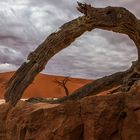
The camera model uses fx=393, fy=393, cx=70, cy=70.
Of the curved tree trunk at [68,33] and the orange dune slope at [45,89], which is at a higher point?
the orange dune slope at [45,89]

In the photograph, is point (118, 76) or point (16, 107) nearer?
point (16, 107)

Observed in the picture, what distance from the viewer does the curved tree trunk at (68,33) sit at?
21.5ft

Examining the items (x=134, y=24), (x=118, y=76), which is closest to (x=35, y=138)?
(x=134, y=24)

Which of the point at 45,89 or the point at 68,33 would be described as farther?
the point at 45,89

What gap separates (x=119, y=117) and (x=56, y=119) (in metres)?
0.89

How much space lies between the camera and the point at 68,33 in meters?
6.75

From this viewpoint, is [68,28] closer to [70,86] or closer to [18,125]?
[18,125]

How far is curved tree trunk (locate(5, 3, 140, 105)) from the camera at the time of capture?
6543 millimetres

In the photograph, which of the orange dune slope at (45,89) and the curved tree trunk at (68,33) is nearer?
the curved tree trunk at (68,33)

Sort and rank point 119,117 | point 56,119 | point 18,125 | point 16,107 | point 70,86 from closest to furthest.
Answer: point 119,117, point 56,119, point 18,125, point 16,107, point 70,86

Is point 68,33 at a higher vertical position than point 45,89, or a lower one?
lower

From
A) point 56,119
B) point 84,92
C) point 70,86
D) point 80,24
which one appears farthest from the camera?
point 70,86

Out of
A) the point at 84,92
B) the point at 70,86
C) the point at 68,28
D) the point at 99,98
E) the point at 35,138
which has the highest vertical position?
the point at 70,86

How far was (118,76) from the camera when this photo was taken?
8.52m
